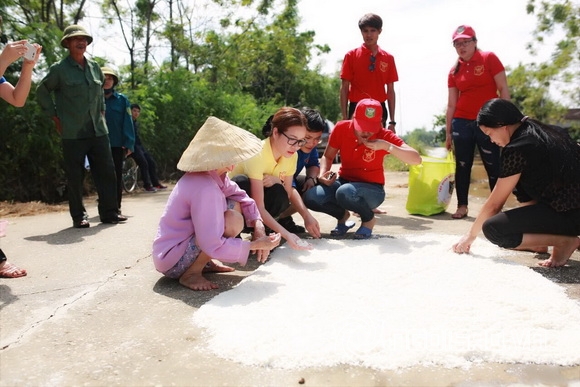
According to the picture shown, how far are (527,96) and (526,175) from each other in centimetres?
1659

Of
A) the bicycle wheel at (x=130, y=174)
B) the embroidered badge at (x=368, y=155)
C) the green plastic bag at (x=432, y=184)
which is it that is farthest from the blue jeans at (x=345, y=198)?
the bicycle wheel at (x=130, y=174)

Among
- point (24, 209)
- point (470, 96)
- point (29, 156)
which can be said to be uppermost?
point (470, 96)

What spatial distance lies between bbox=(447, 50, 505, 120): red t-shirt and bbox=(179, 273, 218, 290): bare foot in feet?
9.49

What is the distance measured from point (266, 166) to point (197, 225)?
88 cm

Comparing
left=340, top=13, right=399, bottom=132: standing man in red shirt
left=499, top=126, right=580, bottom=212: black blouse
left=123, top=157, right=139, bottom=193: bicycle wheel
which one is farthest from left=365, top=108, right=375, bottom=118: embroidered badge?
left=123, top=157, right=139, bottom=193: bicycle wheel

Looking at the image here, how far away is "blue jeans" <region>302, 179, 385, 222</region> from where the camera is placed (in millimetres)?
3455

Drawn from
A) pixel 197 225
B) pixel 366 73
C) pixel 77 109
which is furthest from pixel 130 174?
pixel 197 225

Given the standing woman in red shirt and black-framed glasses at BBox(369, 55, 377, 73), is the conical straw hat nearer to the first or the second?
black-framed glasses at BBox(369, 55, 377, 73)

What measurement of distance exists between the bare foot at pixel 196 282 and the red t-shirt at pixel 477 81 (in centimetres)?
289

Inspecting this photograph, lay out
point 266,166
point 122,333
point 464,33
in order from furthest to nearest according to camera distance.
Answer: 1. point 464,33
2. point 266,166
3. point 122,333

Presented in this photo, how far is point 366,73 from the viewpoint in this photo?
177 inches

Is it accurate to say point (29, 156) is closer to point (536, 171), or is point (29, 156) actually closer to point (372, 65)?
point (372, 65)

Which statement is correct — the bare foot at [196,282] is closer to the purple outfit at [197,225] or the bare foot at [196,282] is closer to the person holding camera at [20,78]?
the purple outfit at [197,225]

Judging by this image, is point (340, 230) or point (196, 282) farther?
point (340, 230)
